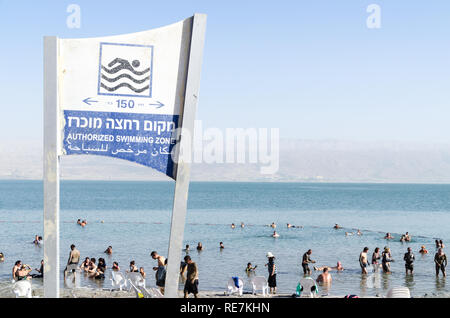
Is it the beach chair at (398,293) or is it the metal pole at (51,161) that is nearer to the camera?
the metal pole at (51,161)

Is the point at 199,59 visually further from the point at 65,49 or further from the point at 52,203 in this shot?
the point at 52,203

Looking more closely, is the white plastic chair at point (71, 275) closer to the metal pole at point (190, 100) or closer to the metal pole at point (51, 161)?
the metal pole at point (51, 161)

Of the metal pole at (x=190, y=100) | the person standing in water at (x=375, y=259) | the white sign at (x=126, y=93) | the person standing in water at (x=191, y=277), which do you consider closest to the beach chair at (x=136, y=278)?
the person standing in water at (x=191, y=277)

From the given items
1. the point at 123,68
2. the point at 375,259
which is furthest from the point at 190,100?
the point at 375,259

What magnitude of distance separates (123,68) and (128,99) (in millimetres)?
551

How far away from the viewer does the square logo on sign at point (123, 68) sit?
924 centimetres

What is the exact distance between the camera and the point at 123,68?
9234 millimetres

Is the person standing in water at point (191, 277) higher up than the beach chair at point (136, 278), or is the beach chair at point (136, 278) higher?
the person standing in water at point (191, 277)

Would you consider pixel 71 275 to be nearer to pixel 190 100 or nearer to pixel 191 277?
pixel 191 277

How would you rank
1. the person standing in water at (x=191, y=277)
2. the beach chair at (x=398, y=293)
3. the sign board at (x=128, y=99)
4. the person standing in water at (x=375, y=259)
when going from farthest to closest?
the person standing in water at (x=375, y=259) < the person standing in water at (x=191, y=277) < the beach chair at (x=398, y=293) < the sign board at (x=128, y=99)

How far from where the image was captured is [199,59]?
9375 millimetres

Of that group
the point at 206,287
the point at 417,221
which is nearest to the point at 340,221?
the point at 417,221

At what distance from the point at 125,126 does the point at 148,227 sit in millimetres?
61341

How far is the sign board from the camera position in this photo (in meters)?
9.20
